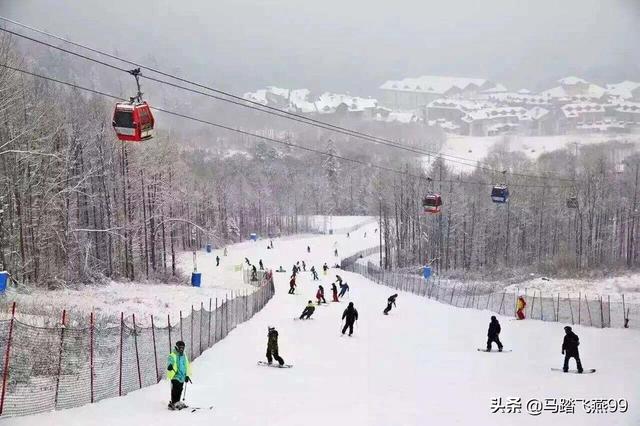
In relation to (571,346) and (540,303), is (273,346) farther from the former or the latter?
(540,303)

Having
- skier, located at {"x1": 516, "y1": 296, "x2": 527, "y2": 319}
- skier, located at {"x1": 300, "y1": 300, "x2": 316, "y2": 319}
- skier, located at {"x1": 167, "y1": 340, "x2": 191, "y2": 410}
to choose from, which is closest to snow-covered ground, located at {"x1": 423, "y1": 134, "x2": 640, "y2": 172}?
skier, located at {"x1": 516, "y1": 296, "x2": 527, "y2": 319}

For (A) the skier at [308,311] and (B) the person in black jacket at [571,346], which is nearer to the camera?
(B) the person in black jacket at [571,346]

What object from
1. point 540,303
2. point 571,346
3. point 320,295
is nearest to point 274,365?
point 571,346

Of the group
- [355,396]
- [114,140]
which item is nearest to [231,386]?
[355,396]

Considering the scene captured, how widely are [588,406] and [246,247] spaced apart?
7281cm

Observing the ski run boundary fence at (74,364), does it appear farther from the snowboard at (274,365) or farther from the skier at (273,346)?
the skier at (273,346)

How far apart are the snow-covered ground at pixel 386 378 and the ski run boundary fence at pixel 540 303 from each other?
2.20m

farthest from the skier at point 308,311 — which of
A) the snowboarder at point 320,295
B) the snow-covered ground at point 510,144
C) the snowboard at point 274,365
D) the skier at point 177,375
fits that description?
the snow-covered ground at point 510,144

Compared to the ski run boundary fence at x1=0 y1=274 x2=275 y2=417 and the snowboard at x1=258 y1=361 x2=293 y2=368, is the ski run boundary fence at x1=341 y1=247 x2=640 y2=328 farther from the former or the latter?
the ski run boundary fence at x1=0 y1=274 x2=275 y2=417

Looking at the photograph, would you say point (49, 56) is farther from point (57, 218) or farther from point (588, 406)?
point (588, 406)

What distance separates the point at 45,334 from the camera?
1516 cm

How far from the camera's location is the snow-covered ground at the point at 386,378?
11.1 m

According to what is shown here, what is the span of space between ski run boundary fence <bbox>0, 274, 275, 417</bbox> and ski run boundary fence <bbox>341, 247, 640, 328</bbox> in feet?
53.0

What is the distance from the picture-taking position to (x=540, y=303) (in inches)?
1185
